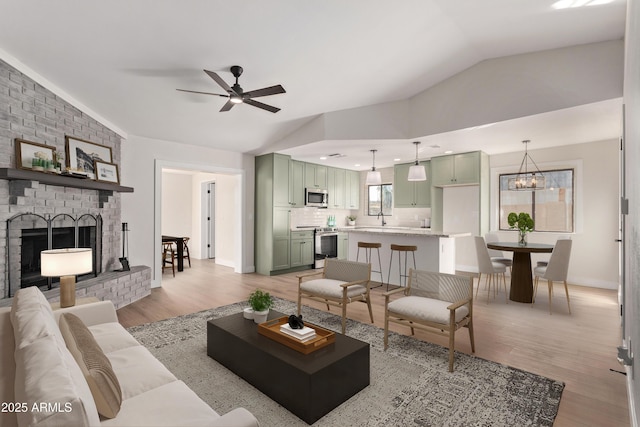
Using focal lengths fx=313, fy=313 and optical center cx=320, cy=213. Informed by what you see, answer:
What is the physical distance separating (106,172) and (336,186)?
4.98m

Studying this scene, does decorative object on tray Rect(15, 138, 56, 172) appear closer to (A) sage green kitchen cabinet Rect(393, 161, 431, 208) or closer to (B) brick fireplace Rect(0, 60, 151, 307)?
(B) brick fireplace Rect(0, 60, 151, 307)

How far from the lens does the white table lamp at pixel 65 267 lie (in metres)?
2.47

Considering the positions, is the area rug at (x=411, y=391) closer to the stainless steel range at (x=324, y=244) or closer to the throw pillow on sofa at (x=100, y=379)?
the throw pillow on sofa at (x=100, y=379)

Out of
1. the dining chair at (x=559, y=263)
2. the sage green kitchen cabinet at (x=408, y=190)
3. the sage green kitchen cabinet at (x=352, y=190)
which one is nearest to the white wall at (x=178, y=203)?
the sage green kitchen cabinet at (x=352, y=190)

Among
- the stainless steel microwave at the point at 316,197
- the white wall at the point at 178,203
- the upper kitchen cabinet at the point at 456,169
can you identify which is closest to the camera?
the upper kitchen cabinet at the point at 456,169

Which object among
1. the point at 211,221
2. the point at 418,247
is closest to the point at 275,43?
the point at 418,247

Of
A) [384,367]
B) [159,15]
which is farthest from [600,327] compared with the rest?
[159,15]

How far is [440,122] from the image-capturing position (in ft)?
15.4

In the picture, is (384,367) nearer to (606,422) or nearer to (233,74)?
(606,422)

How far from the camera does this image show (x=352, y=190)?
858 cm

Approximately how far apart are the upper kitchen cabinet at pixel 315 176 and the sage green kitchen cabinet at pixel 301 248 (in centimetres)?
116

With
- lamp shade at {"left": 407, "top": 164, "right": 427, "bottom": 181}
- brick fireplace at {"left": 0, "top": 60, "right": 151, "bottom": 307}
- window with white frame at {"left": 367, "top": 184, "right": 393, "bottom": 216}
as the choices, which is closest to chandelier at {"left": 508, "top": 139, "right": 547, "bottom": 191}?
lamp shade at {"left": 407, "top": 164, "right": 427, "bottom": 181}

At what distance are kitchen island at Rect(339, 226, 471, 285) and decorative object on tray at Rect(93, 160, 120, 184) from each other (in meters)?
3.93

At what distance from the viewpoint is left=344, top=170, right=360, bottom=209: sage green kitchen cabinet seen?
838 centimetres
